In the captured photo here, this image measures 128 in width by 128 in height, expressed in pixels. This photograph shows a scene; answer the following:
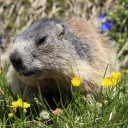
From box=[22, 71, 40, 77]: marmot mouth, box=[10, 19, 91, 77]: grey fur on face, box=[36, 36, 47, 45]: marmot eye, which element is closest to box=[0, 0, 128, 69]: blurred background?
box=[10, 19, 91, 77]: grey fur on face

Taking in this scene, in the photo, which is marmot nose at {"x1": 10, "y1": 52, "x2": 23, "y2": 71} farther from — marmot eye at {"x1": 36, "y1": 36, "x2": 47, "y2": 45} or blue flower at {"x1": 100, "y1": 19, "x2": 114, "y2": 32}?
blue flower at {"x1": 100, "y1": 19, "x2": 114, "y2": 32}

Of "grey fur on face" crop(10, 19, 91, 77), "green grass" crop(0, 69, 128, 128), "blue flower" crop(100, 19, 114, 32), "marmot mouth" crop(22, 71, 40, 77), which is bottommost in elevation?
"green grass" crop(0, 69, 128, 128)

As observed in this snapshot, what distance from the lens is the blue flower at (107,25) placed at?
6.93 metres

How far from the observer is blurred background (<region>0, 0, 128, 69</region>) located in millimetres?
7180

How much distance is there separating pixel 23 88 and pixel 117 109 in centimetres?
121

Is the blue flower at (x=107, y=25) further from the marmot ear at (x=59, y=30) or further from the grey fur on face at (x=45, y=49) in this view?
the marmot ear at (x=59, y=30)

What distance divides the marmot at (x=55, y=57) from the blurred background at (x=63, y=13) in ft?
7.43

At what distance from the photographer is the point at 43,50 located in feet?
14.5

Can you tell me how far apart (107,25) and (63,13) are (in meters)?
0.81

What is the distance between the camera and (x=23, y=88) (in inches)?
185

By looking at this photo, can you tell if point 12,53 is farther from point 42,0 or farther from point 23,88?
point 42,0

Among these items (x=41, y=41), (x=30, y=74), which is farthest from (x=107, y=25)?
(x=30, y=74)

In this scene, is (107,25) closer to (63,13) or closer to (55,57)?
(63,13)

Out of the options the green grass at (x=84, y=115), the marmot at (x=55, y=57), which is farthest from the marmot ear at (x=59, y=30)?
the green grass at (x=84, y=115)
